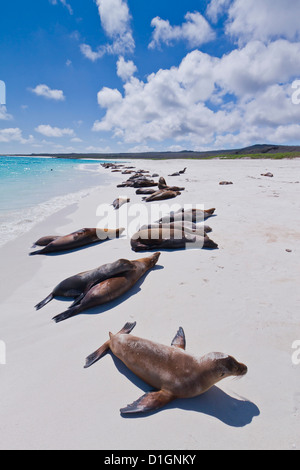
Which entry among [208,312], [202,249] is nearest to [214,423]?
[208,312]

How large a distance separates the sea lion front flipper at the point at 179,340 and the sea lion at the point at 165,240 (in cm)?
263

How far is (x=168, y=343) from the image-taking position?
2.48 meters

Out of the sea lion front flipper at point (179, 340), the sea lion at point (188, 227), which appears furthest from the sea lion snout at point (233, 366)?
the sea lion at point (188, 227)

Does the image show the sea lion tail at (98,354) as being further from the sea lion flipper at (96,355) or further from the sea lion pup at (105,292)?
the sea lion pup at (105,292)

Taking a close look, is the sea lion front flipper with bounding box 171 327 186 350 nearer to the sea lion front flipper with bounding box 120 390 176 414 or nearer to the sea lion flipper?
the sea lion front flipper with bounding box 120 390 176 414

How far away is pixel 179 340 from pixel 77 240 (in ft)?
12.5

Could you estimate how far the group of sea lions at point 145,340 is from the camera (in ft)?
6.43

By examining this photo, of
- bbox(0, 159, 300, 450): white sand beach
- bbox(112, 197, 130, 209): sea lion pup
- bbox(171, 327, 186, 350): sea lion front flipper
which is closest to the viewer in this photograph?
bbox(0, 159, 300, 450): white sand beach

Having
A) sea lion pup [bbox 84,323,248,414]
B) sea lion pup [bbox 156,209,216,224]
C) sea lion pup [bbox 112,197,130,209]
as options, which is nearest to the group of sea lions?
sea lion pup [bbox 84,323,248,414]

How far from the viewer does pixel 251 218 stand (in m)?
6.46

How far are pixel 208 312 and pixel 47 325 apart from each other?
6.19 ft

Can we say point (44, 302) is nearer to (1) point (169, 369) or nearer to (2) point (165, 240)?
(1) point (169, 369)

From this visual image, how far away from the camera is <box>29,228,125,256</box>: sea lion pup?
5391 millimetres

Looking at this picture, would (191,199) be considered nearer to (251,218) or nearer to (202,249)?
(251,218)
